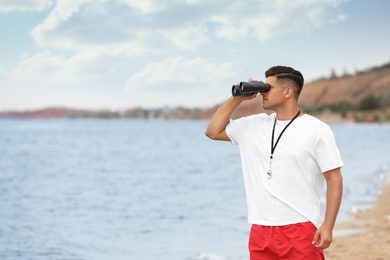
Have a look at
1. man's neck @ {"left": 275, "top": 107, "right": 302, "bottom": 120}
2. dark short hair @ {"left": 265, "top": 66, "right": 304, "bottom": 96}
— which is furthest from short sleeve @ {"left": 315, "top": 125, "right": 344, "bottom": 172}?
dark short hair @ {"left": 265, "top": 66, "right": 304, "bottom": 96}

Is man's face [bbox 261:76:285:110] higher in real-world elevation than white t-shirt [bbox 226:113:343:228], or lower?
higher

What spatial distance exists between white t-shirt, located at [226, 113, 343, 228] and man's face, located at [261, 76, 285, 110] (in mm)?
90

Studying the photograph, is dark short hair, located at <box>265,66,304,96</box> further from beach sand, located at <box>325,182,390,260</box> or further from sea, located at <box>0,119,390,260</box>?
sea, located at <box>0,119,390,260</box>

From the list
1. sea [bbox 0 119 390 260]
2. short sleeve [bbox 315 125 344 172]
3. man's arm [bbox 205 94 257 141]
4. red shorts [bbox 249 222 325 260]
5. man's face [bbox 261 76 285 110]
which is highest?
man's face [bbox 261 76 285 110]

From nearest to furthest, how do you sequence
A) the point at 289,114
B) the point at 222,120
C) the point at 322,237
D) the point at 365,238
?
1. the point at 322,237
2. the point at 289,114
3. the point at 222,120
4. the point at 365,238

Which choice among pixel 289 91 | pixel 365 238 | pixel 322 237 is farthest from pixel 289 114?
pixel 365 238

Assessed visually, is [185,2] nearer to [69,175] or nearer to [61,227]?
[69,175]

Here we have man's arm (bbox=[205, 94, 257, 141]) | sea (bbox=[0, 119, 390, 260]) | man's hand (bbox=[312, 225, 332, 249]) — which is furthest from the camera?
sea (bbox=[0, 119, 390, 260])

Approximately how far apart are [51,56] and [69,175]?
6599 centimetres

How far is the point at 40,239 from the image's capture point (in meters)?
14.0

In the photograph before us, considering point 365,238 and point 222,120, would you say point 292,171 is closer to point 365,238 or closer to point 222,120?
point 222,120

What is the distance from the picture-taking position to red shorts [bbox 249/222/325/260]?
A: 9.84 feet

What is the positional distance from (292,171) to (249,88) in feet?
1.38

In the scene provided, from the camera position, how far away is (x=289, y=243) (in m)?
3.00
